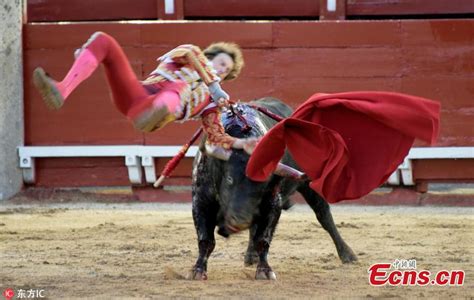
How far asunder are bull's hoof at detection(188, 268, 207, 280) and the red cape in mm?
608

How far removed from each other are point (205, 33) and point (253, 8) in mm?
1168

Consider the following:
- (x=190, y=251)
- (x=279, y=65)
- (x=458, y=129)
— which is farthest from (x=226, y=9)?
(x=190, y=251)

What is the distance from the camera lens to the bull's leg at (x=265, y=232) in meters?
6.21

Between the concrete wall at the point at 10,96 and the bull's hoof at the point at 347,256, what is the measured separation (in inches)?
165

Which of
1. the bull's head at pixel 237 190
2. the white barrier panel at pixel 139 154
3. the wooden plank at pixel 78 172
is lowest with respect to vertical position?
the wooden plank at pixel 78 172

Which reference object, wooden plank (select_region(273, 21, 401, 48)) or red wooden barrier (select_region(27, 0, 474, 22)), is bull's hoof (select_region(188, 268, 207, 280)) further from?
red wooden barrier (select_region(27, 0, 474, 22))

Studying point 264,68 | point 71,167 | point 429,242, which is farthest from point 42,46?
point 429,242

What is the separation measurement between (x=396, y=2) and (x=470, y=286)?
603 cm

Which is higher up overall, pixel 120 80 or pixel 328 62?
pixel 120 80

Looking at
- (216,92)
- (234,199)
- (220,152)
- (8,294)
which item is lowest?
(8,294)

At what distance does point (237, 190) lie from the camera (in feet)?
19.6

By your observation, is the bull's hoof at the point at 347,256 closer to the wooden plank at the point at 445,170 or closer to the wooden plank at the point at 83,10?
the wooden plank at the point at 445,170

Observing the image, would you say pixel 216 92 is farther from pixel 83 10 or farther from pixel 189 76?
pixel 83 10

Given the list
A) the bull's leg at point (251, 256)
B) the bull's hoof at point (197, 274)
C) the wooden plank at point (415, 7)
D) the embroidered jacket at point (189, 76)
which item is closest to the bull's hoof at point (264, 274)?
the bull's hoof at point (197, 274)
